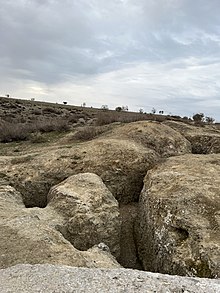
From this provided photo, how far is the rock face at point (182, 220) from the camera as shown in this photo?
8.14 metres

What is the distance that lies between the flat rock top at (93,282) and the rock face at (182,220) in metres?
2.21

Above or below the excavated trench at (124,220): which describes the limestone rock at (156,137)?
above

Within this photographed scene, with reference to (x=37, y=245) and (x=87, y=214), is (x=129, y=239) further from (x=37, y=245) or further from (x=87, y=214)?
(x=37, y=245)

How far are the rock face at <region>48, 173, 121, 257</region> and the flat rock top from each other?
404cm

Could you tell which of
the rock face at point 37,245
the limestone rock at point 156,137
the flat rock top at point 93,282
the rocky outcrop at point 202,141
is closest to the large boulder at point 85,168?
the limestone rock at point 156,137

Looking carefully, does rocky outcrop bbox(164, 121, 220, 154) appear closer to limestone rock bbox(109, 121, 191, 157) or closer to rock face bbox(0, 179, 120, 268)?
limestone rock bbox(109, 121, 191, 157)

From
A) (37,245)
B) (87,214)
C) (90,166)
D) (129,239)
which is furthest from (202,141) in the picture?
(37,245)

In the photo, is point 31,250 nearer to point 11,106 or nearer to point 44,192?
point 44,192

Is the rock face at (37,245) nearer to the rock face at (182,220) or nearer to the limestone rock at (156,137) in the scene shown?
the rock face at (182,220)

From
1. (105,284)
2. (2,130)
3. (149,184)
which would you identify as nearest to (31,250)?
(105,284)

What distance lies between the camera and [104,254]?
8.95 metres

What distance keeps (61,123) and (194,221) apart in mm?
18608

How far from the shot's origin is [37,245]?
26.0 feet

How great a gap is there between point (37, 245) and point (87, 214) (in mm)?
2734
